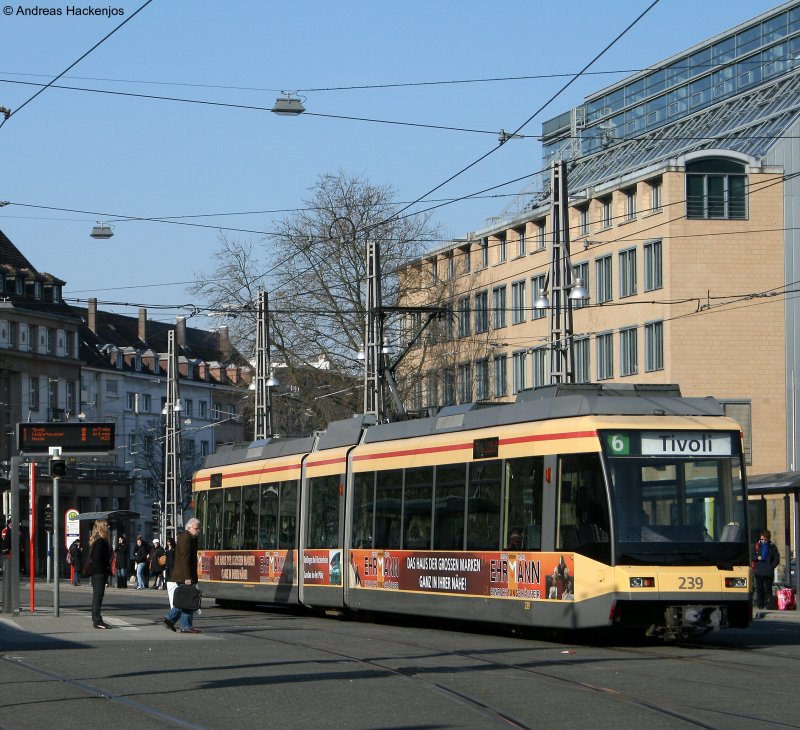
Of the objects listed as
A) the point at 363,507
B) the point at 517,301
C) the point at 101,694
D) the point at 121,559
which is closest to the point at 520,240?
the point at 517,301

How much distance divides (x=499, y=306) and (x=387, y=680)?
6310 cm

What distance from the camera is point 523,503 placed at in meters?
20.2

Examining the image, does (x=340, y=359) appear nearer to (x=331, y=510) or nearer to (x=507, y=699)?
(x=331, y=510)

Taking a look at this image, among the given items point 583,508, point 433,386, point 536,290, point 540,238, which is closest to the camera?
point 583,508

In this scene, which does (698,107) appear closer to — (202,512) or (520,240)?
(520,240)

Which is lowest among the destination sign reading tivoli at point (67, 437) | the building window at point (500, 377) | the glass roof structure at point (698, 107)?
the destination sign reading tivoli at point (67, 437)

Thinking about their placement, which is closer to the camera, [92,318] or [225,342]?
[225,342]

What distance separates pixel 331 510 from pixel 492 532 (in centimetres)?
586

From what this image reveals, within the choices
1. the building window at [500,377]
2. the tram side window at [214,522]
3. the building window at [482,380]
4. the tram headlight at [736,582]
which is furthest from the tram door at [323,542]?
the building window at [500,377]

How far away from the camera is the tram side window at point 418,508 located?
2283cm

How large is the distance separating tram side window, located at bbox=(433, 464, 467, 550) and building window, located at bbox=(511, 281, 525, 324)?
52760 millimetres

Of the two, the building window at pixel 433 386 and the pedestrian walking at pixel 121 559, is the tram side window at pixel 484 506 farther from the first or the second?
the building window at pixel 433 386

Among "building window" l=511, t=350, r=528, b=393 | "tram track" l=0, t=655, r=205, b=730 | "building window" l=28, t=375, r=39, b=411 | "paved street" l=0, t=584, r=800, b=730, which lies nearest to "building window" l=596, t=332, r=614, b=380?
"building window" l=511, t=350, r=528, b=393

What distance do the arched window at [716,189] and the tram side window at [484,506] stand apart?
1741 inches
